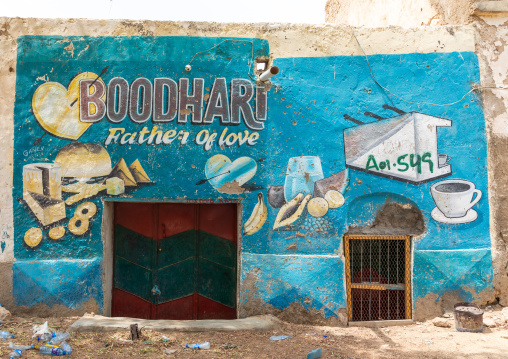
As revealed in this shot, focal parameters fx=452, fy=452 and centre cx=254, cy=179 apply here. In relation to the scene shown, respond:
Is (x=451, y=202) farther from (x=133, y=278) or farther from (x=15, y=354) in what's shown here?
(x=15, y=354)

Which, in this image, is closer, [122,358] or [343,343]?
[122,358]

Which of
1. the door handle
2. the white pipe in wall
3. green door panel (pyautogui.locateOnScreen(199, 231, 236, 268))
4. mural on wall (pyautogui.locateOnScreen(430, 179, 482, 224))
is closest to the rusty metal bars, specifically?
mural on wall (pyautogui.locateOnScreen(430, 179, 482, 224))

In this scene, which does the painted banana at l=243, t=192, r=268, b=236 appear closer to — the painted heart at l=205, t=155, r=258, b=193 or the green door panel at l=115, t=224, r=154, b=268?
the painted heart at l=205, t=155, r=258, b=193


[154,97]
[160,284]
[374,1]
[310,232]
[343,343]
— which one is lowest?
[343,343]

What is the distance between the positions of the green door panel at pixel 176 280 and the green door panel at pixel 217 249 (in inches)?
8.3

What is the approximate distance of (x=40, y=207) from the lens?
19.4 feet

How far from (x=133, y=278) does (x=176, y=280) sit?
1.97 ft

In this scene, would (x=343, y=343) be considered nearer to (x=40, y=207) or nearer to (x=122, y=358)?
(x=122, y=358)

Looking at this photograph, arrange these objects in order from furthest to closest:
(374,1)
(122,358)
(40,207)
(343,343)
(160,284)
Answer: (374,1) < (160,284) < (40,207) < (343,343) < (122,358)

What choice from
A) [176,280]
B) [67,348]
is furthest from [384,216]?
[67,348]

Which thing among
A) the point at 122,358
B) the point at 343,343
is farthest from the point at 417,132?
the point at 122,358

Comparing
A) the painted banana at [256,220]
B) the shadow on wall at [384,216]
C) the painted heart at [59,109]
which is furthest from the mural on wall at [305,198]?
the painted heart at [59,109]

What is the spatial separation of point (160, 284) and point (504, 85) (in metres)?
5.52

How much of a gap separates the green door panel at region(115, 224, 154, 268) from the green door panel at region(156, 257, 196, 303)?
0.87 ft
